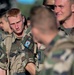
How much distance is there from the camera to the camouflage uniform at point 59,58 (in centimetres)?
531

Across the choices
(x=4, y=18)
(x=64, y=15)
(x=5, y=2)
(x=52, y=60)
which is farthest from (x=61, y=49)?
(x=5, y=2)

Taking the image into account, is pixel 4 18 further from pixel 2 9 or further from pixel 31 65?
pixel 2 9

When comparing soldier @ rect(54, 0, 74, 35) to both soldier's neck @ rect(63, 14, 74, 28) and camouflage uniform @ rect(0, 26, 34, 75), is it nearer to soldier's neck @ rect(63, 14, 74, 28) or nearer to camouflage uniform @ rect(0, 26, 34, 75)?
soldier's neck @ rect(63, 14, 74, 28)

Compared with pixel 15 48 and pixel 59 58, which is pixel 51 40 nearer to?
pixel 59 58

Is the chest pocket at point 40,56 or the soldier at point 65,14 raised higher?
the soldier at point 65,14

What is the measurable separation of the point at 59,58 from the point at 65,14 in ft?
8.94

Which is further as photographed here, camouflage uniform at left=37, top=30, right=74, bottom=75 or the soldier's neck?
the soldier's neck

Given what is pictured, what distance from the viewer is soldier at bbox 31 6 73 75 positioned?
5324 millimetres

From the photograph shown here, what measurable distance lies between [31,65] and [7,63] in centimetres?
55

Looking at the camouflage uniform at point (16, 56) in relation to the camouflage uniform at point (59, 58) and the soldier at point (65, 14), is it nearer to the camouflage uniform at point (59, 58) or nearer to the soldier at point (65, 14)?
the soldier at point (65, 14)

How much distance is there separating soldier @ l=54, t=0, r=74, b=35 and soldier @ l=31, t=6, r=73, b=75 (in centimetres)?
231

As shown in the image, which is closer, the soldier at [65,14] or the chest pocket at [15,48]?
the soldier at [65,14]

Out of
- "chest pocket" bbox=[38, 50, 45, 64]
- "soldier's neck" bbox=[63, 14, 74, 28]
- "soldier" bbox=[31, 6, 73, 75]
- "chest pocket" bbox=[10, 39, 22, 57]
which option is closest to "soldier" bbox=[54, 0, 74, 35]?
"soldier's neck" bbox=[63, 14, 74, 28]

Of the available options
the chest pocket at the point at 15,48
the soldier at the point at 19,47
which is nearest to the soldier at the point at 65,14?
the soldier at the point at 19,47
